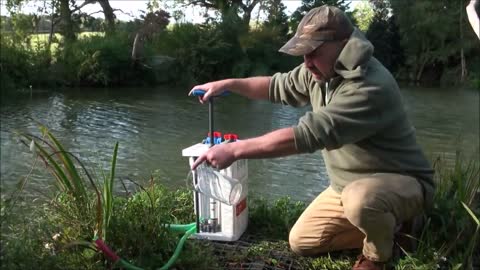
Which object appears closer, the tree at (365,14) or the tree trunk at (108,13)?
the tree trunk at (108,13)

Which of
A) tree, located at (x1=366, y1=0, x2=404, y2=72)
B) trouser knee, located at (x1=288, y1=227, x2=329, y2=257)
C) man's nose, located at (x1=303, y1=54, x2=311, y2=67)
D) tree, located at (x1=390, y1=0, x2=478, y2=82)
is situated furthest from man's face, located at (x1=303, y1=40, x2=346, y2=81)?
tree, located at (x1=390, y1=0, x2=478, y2=82)

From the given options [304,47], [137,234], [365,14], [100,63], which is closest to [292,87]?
[304,47]

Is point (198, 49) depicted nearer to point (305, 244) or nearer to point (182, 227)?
point (182, 227)

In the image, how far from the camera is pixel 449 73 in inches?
1058

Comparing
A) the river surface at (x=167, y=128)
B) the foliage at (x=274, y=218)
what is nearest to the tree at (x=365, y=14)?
the river surface at (x=167, y=128)

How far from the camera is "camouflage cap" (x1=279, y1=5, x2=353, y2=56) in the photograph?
270 cm

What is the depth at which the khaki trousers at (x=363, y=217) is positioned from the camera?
8.75 feet

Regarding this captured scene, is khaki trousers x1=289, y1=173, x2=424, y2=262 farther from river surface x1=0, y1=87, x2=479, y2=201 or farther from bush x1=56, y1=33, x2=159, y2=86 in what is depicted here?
bush x1=56, y1=33, x2=159, y2=86

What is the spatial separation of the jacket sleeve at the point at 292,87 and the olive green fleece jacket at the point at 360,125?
15cm

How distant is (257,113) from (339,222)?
10510 millimetres

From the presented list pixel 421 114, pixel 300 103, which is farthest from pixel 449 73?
pixel 300 103

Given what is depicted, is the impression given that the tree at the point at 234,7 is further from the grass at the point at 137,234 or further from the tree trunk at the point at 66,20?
the grass at the point at 137,234

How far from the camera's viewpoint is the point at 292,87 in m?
3.24

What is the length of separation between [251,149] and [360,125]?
0.51 meters
